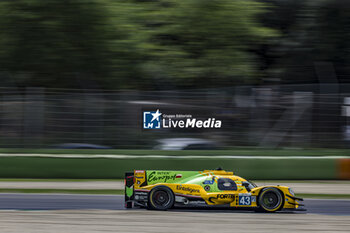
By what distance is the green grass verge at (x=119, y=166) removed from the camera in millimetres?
14328

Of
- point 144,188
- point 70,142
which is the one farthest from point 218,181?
point 70,142

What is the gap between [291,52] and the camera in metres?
22.6

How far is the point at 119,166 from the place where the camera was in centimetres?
1447

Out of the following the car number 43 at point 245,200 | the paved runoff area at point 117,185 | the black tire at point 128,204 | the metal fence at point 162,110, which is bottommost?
the black tire at point 128,204

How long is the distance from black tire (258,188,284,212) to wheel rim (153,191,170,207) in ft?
5.07

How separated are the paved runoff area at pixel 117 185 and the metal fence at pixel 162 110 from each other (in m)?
1.16

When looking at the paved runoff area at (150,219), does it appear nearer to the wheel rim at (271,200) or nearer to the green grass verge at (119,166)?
the wheel rim at (271,200)

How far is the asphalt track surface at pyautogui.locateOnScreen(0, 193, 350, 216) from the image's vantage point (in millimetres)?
9586

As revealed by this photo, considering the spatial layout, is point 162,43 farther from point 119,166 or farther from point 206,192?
point 206,192

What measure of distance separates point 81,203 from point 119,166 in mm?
4256

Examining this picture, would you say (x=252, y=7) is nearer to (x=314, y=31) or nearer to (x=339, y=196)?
(x=314, y=31)

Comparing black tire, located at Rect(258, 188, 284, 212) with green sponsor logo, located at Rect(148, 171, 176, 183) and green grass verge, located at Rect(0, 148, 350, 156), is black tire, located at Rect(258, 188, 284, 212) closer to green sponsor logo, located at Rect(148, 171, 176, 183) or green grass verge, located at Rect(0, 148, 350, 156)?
green sponsor logo, located at Rect(148, 171, 176, 183)

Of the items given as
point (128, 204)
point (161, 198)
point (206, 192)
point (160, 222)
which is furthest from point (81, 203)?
point (160, 222)

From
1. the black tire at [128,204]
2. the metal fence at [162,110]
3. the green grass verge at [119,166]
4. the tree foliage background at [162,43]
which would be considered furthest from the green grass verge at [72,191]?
the tree foliage background at [162,43]
